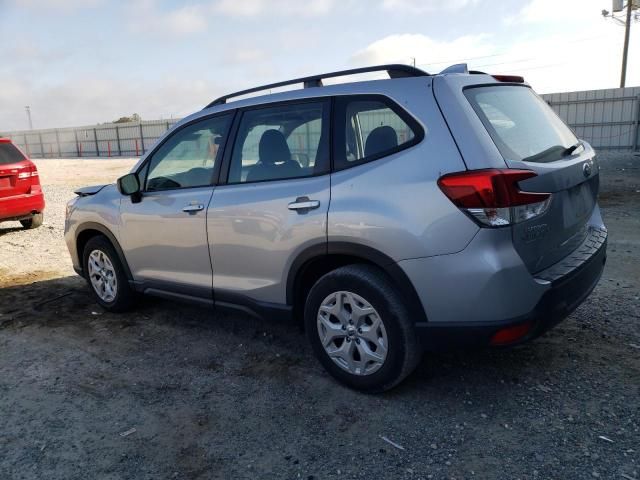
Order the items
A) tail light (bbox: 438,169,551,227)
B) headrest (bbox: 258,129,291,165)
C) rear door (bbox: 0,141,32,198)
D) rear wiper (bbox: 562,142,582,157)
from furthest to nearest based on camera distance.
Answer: rear door (bbox: 0,141,32,198)
headrest (bbox: 258,129,291,165)
rear wiper (bbox: 562,142,582,157)
tail light (bbox: 438,169,551,227)

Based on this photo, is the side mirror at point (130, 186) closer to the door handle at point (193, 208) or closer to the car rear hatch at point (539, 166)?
the door handle at point (193, 208)

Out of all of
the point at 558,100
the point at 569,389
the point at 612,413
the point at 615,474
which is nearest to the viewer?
the point at 615,474

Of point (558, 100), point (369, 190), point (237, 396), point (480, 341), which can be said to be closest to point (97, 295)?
point (237, 396)

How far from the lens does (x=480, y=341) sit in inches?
110

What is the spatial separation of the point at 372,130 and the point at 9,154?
7.42 meters

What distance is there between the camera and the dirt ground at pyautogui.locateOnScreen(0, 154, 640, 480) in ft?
8.68

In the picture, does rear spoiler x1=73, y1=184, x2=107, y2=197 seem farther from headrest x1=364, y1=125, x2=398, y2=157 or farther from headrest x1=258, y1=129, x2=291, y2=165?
headrest x1=364, y1=125, x2=398, y2=157

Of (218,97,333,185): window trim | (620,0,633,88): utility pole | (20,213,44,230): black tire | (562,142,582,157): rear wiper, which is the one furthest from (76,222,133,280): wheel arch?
(620,0,633,88): utility pole

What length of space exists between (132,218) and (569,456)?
11.7ft

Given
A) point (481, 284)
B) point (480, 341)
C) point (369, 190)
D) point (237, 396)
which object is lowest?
point (237, 396)

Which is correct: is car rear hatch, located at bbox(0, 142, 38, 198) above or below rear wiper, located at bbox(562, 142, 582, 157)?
below

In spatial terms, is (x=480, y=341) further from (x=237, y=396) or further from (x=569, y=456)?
(x=237, y=396)

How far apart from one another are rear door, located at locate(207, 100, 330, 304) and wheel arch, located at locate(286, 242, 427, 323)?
0.05 meters

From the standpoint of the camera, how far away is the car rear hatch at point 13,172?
8180mm
